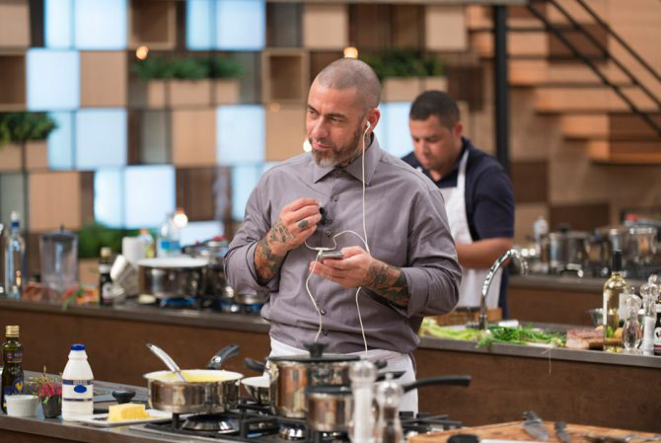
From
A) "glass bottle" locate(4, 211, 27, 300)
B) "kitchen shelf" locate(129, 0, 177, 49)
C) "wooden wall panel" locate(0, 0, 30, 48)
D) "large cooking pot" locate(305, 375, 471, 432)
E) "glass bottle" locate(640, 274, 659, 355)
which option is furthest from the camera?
"kitchen shelf" locate(129, 0, 177, 49)

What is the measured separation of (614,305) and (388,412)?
1.99 metres

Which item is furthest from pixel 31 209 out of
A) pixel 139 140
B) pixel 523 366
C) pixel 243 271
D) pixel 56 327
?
pixel 243 271

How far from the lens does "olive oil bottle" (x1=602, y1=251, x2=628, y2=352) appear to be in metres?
4.21

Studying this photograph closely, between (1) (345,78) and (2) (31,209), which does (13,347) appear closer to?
(1) (345,78)

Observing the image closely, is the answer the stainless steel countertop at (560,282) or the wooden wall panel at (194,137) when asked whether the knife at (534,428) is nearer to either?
the stainless steel countertop at (560,282)

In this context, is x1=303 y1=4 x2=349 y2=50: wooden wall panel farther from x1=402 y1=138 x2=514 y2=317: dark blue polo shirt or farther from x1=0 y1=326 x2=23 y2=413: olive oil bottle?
x1=0 y1=326 x2=23 y2=413: olive oil bottle

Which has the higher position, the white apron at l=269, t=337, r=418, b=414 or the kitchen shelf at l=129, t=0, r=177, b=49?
the kitchen shelf at l=129, t=0, r=177, b=49

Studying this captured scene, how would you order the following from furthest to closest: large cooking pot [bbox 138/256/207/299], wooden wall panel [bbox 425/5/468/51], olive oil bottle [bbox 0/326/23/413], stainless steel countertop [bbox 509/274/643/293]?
wooden wall panel [bbox 425/5/468/51]
stainless steel countertop [bbox 509/274/643/293]
large cooking pot [bbox 138/256/207/299]
olive oil bottle [bbox 0/326/23/413]

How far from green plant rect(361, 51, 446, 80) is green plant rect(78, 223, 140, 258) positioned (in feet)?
6.87

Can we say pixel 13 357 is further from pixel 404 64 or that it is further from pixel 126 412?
pixel 404 64

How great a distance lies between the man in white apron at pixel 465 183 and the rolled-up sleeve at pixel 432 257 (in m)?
1.62

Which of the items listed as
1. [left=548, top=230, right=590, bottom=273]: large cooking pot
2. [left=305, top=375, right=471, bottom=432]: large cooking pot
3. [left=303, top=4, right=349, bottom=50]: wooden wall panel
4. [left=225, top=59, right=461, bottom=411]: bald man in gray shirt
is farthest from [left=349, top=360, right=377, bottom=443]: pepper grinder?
[left=303, top=4, right=349, bottom=50]: wooden wall panel

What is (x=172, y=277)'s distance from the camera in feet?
17.8

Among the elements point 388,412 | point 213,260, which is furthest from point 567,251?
point 388,412
